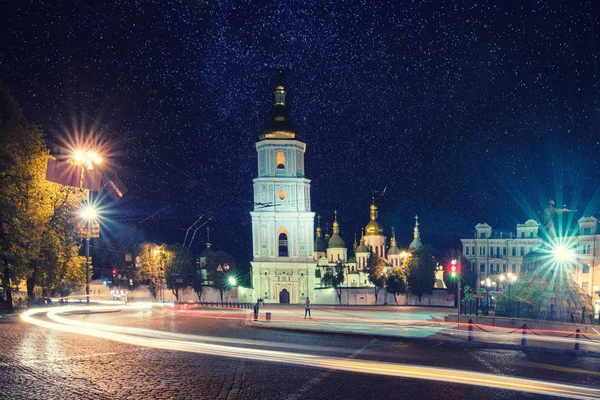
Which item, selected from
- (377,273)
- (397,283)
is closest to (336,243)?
(377,273)

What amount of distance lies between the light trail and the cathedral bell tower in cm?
4578

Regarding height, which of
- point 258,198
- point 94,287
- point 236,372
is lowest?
point 94,287

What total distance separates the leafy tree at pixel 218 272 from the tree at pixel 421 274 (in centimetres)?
2357

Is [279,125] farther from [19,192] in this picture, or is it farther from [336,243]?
[19,192]

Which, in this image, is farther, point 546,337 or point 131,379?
point 546,337

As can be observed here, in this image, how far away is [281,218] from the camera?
220 feet

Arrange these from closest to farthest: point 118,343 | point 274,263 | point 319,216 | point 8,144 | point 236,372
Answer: point 236,372, point 118,343, point 8,144, point 274,263, point 319,216

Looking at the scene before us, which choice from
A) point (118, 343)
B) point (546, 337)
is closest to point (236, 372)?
point (118, 343)

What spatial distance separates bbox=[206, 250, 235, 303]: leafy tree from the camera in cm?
6844

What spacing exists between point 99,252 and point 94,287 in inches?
189

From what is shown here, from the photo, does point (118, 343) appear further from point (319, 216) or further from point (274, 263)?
point (319, 216)

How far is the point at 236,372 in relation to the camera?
40.3 ft

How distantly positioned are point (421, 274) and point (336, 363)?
157 feet

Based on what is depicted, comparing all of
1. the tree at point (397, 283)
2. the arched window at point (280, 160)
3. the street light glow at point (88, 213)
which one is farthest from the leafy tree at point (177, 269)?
the street light glow at point (88, 213)
